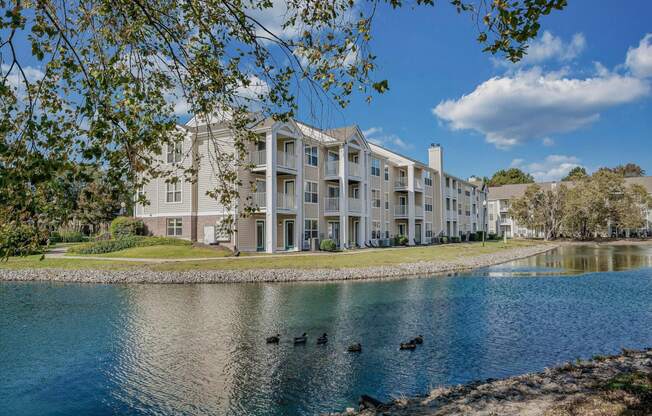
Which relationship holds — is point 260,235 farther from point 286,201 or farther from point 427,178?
point 427,178

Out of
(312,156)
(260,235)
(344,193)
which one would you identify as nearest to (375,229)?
(344,193)

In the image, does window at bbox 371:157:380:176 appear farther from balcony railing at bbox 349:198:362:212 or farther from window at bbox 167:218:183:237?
window at bbox 167:218:183:237

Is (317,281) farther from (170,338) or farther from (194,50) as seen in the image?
(194,50)

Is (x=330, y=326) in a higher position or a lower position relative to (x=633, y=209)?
lower

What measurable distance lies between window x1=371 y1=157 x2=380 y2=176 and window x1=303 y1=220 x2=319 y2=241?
11.9 meters

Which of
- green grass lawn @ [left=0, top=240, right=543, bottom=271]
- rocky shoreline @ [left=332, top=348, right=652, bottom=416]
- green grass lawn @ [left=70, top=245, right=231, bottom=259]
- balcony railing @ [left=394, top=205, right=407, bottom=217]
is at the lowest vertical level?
rocky shoreline @ [left=332, top=348, right=652, bottom=416]

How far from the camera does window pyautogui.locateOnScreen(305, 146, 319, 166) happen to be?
35.3m

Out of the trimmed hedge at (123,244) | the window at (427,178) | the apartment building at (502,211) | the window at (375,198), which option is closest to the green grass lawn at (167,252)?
the trimmed hedge at (123,244)

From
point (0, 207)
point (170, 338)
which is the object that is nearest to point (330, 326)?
Answer: point (170, 338)

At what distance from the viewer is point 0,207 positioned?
4.84m

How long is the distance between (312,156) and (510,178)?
83.6 metres

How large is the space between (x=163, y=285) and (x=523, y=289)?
627 inches

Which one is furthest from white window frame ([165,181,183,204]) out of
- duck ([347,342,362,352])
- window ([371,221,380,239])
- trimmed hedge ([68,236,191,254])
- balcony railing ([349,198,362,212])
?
duck ([347,342,362,352])

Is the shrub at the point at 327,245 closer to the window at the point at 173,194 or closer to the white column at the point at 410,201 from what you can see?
the window at the point at 173,194
